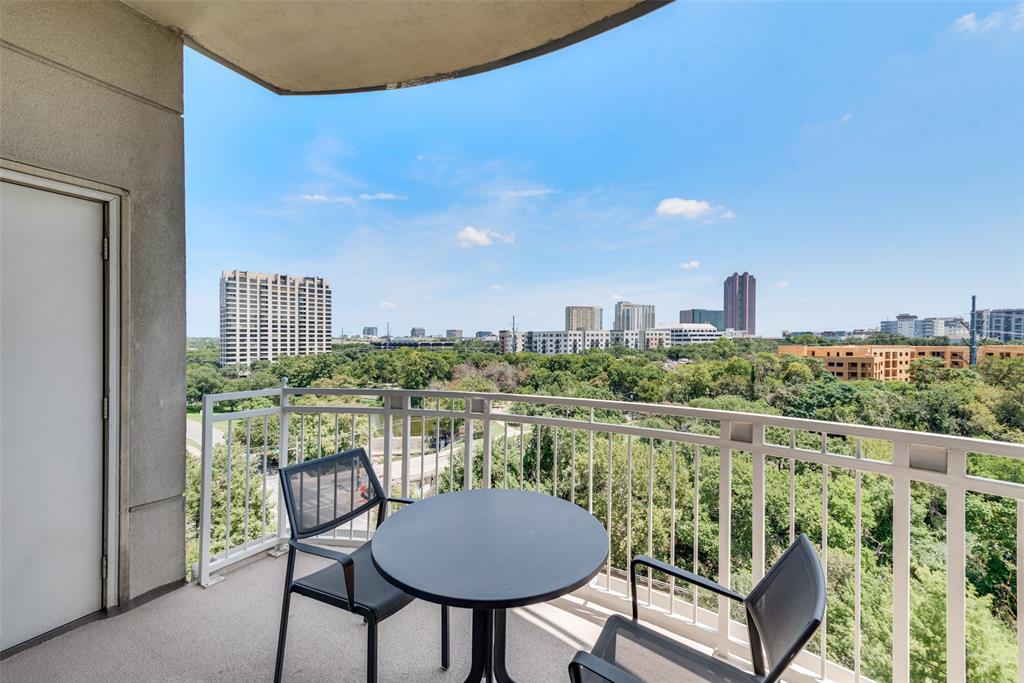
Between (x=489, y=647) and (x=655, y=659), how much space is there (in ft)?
1.78

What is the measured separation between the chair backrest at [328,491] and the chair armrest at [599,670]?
A: 1227 mm

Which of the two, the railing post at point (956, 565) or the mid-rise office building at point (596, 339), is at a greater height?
the mid-rise office building at point (596, 339)

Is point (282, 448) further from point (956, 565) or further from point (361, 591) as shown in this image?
point (956, 565)

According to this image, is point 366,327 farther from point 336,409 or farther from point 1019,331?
point 1019,331

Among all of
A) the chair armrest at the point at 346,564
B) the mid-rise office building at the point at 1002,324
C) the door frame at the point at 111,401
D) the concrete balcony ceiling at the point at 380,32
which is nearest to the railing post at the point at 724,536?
the chair armrest at the point at 346,564

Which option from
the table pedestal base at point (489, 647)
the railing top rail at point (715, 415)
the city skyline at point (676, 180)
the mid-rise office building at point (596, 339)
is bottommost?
the table pedestal base at point (489, 647)

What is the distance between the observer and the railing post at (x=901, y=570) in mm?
1631

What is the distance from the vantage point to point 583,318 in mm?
23359

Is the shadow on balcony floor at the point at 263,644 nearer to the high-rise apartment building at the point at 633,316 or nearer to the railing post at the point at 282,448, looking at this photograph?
the railing post at the point at 282,448

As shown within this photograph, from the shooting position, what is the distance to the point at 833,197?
23422mm

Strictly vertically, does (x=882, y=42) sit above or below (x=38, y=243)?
above

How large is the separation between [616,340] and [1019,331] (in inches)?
535

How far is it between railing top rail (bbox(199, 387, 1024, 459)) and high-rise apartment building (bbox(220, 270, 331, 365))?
1000 cm

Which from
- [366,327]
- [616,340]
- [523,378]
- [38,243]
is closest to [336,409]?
[38,243]
